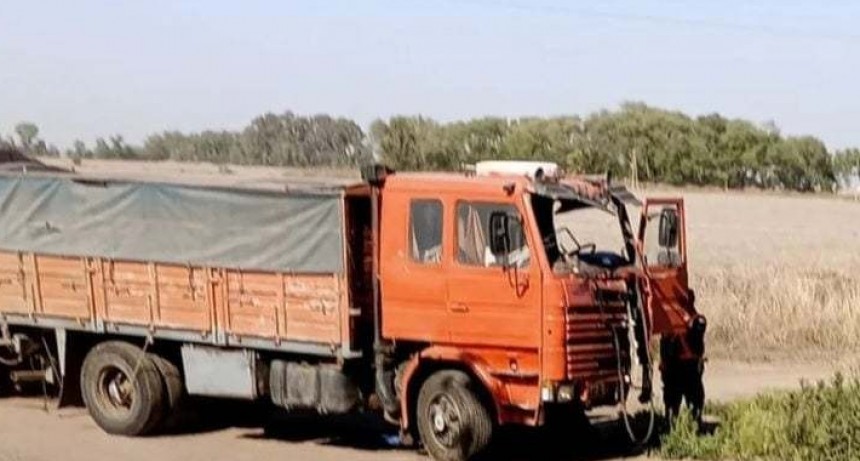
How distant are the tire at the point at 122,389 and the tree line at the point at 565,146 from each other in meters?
24.2

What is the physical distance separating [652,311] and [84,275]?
6.02m

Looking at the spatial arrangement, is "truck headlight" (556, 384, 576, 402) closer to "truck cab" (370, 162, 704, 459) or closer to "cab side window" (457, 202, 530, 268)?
"truck cab" (370, 162, 704, 459)

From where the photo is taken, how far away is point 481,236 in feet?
52.3

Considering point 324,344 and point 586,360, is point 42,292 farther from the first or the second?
point 586,360

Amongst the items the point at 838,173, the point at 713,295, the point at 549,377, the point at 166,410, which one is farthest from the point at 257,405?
the point at 838,173

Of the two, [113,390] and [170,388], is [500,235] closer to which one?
[170,388]

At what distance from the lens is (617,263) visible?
16.3 metres

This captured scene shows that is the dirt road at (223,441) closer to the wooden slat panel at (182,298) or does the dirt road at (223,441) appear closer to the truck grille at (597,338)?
the truck grille at (597,338)

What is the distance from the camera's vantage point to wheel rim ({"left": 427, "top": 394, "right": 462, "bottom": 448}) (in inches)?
626

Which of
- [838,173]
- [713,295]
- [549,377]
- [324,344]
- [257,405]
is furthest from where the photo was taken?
[838,173]

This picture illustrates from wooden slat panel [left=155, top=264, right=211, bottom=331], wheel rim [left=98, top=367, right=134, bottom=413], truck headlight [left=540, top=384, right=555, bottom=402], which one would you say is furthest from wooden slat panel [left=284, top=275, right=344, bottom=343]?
wheel rim [left=98, top=367, right=134, bottom=413]

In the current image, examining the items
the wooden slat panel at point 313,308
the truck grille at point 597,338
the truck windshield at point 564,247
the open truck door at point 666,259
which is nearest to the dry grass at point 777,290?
the open truck door at point 666,259

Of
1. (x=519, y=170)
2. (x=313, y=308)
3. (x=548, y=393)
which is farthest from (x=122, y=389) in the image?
(x=548, y=393)

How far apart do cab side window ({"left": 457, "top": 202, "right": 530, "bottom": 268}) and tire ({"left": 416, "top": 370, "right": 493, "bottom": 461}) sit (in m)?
1.05
